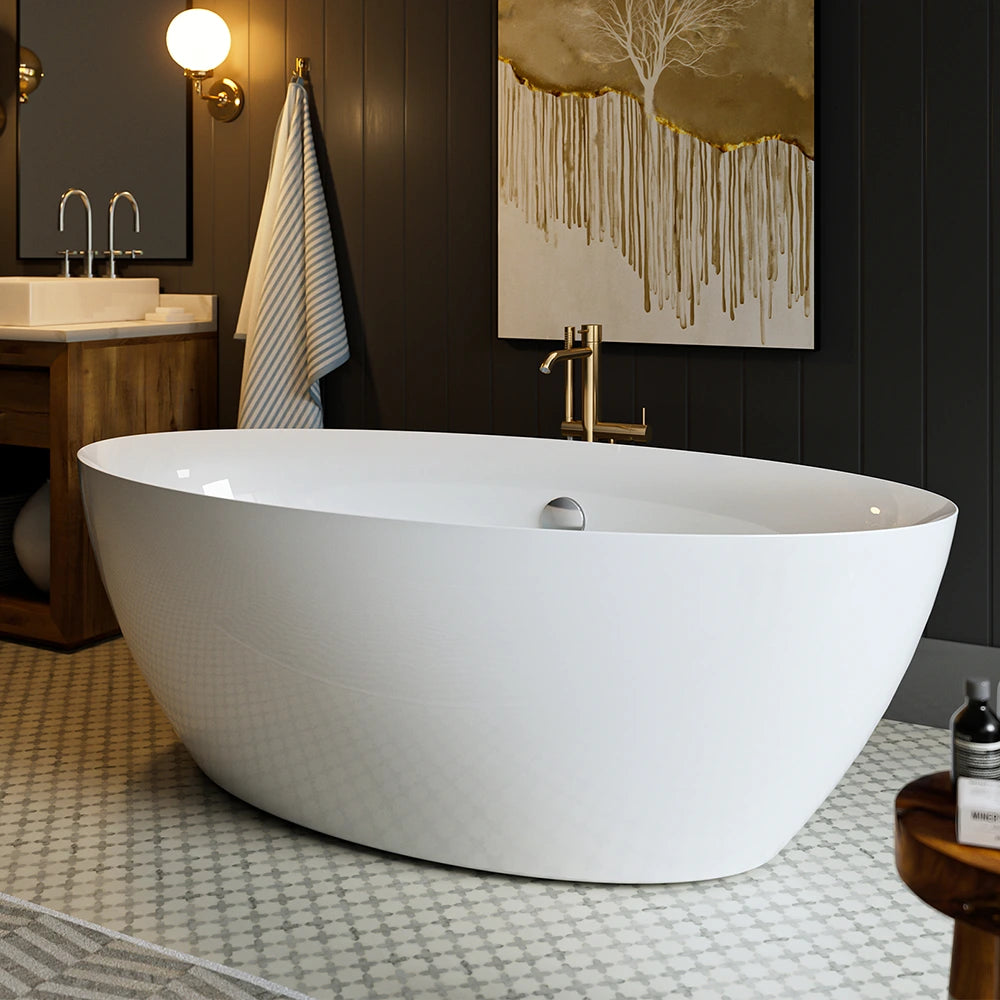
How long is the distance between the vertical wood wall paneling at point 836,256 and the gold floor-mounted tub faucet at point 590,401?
0.43 meters

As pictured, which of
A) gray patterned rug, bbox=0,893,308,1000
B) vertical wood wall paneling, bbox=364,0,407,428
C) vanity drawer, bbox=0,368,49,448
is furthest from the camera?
vertical wood wall paneling, bbox=364,0,407,428

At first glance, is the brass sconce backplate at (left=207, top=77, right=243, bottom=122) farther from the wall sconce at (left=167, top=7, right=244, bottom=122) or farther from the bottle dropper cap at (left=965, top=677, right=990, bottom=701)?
the bottle dropper cap at (left=965, top=677, right=990, bottom=701)

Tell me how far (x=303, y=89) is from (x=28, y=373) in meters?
1.13

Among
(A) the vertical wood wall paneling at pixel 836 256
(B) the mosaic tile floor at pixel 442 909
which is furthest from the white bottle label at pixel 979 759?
(A) the vertical wood wall paneling at pixel 836 256

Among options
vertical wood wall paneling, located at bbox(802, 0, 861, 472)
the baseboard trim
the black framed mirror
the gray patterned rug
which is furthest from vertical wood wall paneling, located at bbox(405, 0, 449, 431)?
the gray patterned rug

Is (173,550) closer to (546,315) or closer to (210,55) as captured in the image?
(546,315)

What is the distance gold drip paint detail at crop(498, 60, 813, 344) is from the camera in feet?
9.57

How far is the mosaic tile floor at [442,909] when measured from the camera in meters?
1.78

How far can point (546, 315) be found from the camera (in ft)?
10.8

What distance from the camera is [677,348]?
313cm

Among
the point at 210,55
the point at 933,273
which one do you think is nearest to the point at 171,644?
the point at 933,273

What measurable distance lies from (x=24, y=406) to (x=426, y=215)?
1224mm

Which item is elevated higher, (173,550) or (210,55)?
(210,55)

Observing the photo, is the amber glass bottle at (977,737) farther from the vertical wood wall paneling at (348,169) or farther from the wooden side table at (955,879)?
the vertical wood wall paneling at (348,169)
